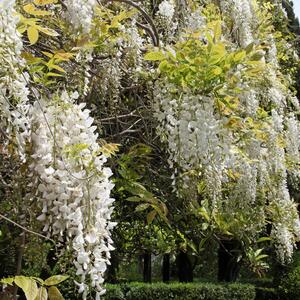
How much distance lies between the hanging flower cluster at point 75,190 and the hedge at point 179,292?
5.20 metres

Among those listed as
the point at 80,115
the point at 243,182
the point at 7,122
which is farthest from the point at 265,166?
the point at 7,122

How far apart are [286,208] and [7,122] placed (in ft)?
11.4

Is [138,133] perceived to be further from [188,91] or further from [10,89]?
[10,89]

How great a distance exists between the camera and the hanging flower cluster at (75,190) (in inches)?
82.2

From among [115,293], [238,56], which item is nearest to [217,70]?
[238,56]

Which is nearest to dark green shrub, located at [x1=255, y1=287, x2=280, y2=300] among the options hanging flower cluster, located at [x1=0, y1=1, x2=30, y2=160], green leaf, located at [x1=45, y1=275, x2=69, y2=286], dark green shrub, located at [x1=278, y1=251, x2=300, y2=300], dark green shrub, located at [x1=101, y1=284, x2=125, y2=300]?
dark green shrub, located at [x1=278, y1=251, x2=300, y2=300]

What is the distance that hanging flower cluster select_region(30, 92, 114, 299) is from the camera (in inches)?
82.2

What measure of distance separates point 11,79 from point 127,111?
1.76 meters

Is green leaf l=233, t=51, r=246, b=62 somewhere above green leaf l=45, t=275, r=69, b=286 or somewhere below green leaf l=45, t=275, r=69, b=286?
above

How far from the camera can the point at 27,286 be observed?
66.2 inches

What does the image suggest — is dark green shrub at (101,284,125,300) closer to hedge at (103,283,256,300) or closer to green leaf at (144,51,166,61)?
hedge at (103,283,256,300)

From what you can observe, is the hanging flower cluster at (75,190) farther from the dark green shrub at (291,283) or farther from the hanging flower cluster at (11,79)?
the dark green shrub at (291,283)

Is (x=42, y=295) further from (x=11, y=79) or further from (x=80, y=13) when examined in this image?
(x=80, y=13)

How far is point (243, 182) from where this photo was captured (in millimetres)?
4223
